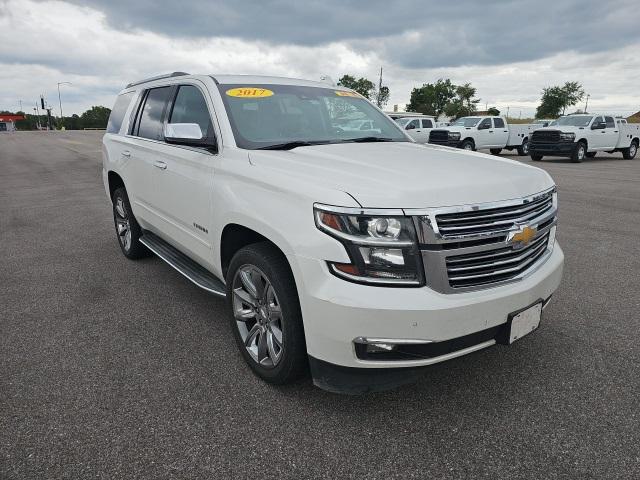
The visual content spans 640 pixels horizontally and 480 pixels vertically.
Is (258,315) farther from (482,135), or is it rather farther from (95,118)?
(95,118)

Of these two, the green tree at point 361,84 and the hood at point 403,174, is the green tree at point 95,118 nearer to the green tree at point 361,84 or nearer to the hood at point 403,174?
the green tree at point 361,84

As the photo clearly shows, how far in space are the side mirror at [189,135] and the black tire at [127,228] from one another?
→ 2150mm

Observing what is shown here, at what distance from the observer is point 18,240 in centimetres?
651

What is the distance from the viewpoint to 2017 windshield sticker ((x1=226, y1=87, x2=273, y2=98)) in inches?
139

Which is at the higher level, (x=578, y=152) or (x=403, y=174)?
(x=403, y=174)

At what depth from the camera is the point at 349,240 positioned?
2.23m

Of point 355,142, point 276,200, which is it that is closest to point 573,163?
point 355,142

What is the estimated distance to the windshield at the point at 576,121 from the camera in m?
19.9

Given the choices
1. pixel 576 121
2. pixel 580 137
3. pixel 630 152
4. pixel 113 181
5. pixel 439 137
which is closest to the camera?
pixel 113 181

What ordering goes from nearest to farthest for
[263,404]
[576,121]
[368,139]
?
[263,404] → [368,139] → [576,121]

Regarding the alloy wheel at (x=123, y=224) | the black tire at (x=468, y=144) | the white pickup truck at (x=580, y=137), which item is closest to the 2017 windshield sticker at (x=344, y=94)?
the alloy wheel at (x=123, y=224)

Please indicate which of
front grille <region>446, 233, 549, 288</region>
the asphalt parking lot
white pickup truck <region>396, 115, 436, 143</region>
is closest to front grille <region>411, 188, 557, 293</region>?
front grille <region>446, 233, 549, 288</region>

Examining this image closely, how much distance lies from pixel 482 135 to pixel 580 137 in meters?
4.22

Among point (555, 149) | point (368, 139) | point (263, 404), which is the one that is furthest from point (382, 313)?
point (555, 149)
